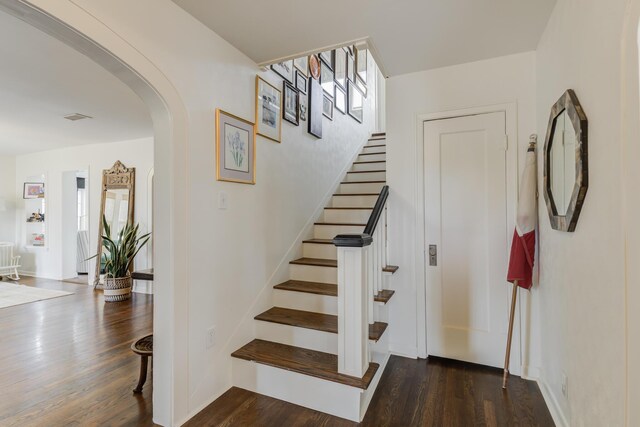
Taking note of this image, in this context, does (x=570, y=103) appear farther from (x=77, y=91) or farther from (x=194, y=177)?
(x=77, y=91)

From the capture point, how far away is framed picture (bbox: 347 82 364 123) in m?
4.57

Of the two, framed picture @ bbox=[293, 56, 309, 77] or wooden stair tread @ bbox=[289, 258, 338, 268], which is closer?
wooden stair tread @ bbox=[289, 258, 338, 268]

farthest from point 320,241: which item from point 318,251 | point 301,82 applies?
point 301,82

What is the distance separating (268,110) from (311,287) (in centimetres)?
153

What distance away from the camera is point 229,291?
225 centimetres

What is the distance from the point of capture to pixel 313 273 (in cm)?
293

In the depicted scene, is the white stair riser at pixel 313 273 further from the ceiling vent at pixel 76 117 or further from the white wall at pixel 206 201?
the ceiling vent at pixel 76 117

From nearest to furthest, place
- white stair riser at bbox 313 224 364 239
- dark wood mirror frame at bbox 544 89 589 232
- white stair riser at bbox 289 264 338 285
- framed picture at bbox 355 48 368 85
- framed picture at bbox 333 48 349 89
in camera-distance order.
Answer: dark wood mirror frame at bbox 544 89 589 232 < white stair riser at bbox 289 264 338 285 < white stair riser at bbox 313 224 364 239 < framed picture at bbox 333 48 349 89 < framed picture at bbox 355 48 368 85

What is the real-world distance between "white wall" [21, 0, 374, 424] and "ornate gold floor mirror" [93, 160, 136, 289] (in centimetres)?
353

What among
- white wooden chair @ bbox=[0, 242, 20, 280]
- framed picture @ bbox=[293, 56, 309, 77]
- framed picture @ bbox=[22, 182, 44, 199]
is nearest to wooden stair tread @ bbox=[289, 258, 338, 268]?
framed picture @ bbox=[293, 56, 309, 77]

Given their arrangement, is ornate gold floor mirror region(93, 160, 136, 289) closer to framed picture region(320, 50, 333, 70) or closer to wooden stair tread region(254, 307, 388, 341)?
framed picture region(320, 50, 333, 70)

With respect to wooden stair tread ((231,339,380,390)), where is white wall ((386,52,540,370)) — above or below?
above

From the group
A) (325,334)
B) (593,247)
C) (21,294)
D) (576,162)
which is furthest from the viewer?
(21,294)

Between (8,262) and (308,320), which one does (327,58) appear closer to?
(308,320)
